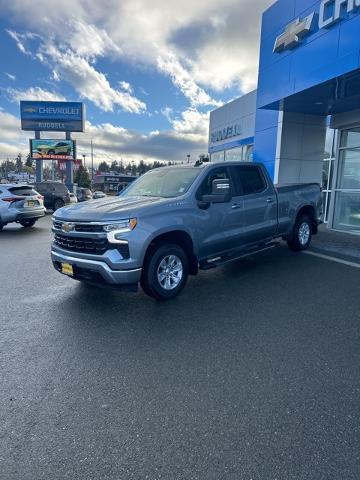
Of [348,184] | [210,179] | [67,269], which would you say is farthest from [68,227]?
[348,184]

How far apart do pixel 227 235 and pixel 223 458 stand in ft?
12.3

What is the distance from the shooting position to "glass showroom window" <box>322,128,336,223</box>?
1223 cm

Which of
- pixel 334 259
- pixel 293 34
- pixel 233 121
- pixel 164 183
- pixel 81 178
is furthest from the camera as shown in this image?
pixel 81 178

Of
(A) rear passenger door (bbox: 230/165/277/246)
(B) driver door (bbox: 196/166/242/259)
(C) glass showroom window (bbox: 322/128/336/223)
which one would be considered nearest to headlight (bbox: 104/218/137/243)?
(B) driver door (bbox: 196/166/242/259)

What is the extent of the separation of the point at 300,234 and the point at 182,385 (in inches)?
226

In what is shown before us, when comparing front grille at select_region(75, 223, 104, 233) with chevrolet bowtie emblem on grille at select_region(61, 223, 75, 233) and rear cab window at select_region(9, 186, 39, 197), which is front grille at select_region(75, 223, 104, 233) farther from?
rear cab window at select_region(9, 186, 39, 197)

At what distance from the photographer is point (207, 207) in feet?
16.6

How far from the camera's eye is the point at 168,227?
14.6 feet

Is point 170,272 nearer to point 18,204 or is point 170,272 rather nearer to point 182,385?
point 182,385

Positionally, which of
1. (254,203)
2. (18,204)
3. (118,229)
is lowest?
(18,204)

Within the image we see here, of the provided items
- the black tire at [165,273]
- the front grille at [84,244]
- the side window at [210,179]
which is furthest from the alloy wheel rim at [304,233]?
the front grille at [84,244]

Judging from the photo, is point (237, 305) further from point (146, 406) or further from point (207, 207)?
point (146, 406)

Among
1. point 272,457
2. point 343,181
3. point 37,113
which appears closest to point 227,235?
point 272,457

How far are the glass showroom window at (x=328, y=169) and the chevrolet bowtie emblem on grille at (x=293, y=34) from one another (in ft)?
13.2
